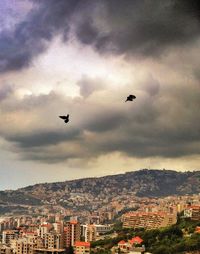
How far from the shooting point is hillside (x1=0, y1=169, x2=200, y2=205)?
7181cm

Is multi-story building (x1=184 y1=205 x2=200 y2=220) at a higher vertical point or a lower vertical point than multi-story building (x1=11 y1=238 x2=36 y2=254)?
higher

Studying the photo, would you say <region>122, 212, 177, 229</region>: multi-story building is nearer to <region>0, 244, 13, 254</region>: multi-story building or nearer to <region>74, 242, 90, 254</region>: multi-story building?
<region>74, 242, 90, 254</region>: multi-story building

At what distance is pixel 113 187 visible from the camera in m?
77.6

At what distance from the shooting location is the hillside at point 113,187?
71812 mm

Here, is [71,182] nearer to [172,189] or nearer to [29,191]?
[29,191]

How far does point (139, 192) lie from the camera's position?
247 ft

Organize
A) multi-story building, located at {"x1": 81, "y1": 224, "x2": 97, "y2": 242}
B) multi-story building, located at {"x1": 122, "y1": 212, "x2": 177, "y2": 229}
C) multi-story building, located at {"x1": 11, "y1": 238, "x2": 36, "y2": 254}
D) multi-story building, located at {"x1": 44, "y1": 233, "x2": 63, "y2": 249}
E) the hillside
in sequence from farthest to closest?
the hillside
multi-story building, located at {"x1": 81, "y1": 224, "x2": 97, "y2": 242}
multi-story building, located at {"x1": 122, "y1": 212, "x2": 177, "y2": 229}
multi-story building, located at {"x1": 44, "y1": 233, "x2": 63, "y2": 249}
multi-story building, located at {"x1": 11, "y1": 238, "x2": 36, "y2": 254}

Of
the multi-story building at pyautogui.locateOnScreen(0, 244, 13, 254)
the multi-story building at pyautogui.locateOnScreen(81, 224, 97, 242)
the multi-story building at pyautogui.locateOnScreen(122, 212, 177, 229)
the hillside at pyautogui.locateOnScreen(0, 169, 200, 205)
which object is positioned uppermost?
the hillside at pyautogui.locateOnScreen(0, 169, 200, 205)

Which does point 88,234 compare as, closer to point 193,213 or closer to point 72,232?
point 72,232

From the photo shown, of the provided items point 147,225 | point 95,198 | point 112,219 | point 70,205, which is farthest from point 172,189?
point 147,225

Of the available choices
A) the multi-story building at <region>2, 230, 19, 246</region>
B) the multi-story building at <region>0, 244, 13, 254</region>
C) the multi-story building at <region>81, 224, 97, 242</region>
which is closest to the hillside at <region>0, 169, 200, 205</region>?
the multi-story building at <region>2, 230, 19, 246</region>

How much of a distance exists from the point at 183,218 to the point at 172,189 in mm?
58097

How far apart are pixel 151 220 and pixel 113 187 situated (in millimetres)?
56043

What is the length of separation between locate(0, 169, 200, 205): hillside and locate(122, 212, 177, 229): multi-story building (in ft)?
149
